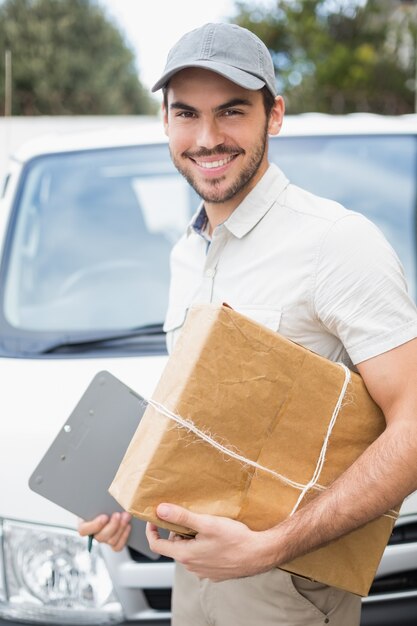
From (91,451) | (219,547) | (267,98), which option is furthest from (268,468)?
Result: (267,98)

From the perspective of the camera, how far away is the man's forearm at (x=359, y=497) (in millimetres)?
1535

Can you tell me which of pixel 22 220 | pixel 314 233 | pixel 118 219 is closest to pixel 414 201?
pixel 118 219

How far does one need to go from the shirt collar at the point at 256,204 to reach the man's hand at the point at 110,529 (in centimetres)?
71

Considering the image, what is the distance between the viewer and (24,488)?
2078 millimetres

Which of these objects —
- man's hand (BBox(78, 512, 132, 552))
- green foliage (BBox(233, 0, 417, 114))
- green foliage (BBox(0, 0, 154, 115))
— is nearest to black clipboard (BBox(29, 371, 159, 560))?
man's hand (BBox(78, 512, 132, 552))

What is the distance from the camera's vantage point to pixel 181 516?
4.93 feet

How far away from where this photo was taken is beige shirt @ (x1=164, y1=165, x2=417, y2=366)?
159 cm

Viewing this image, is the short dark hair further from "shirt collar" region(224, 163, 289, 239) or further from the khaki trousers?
the khaki trousers

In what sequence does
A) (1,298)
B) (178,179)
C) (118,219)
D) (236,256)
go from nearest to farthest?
(236,256)
(1,298)
(118,219)
(178,179)

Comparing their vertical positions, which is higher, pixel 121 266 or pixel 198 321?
pixel 198 321

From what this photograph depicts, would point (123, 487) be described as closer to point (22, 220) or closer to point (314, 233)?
point (314, 233)

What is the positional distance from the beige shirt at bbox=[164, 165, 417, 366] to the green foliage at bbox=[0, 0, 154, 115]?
79.9 ft

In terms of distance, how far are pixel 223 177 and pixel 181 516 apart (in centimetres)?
76

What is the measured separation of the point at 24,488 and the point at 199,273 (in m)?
0.71
